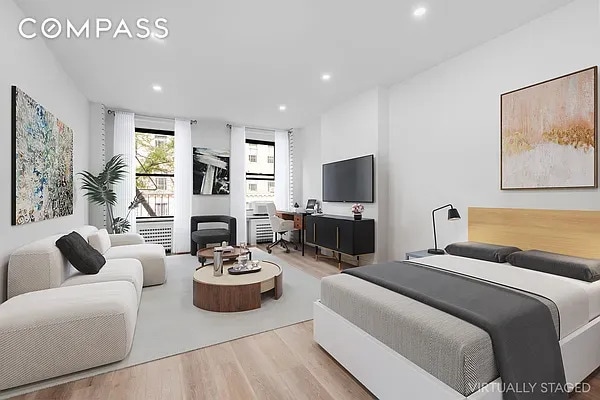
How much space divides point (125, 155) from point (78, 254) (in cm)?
337

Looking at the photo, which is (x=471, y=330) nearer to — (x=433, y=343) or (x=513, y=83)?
(x=433, y=343)

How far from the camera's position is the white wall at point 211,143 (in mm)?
6277

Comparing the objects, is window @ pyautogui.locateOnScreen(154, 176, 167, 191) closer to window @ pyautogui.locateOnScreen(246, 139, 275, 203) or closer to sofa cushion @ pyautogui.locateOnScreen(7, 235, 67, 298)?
window @ pyautogui.locateOnScreen(246, 139, 275, 203)

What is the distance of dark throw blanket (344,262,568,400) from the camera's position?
4.31ft

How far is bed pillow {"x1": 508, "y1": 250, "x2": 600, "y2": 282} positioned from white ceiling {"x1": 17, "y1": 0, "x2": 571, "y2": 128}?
7.25 ft

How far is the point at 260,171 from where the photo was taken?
23.3 feet

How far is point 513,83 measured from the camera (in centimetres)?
295

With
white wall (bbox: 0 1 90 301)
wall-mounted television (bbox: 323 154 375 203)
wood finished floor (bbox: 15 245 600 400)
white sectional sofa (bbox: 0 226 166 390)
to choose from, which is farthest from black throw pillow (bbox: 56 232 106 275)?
wall-mounted television (bbox: 323 154 375 203)

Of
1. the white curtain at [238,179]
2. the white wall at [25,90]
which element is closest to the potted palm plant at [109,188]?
the white wall at [25,90]

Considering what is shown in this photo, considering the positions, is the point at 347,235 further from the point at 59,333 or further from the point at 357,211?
the point at 59,333

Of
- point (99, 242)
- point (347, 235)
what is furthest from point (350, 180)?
point (99, 242)

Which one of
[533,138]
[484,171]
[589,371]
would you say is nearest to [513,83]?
[533,138]

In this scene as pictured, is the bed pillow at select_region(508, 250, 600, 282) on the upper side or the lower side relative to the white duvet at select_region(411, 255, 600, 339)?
upper

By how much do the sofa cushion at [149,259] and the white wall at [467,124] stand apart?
3.39m
